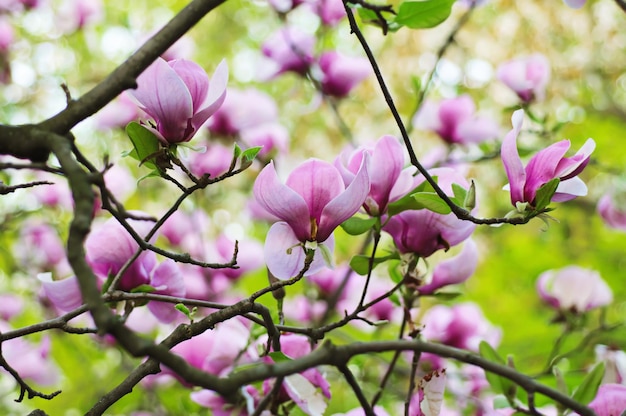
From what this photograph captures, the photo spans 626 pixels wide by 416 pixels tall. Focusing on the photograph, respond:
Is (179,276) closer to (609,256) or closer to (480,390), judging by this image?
(480,390)

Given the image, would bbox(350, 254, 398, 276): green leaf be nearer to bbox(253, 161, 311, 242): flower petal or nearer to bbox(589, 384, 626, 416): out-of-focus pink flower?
bbox(253, 161, 311, 242): flower petal

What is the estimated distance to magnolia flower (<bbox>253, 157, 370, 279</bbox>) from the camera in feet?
1.75

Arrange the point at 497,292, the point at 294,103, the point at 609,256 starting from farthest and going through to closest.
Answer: the point at 294,103
the point at 497,292
the point at 609,256

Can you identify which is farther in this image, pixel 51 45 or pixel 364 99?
pixel 364 99

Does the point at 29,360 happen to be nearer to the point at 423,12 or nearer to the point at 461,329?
the point at 461,329

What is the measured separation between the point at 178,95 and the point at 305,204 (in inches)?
5.4

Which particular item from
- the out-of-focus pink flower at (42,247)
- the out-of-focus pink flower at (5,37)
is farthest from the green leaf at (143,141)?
the out-of-focus pink flower at (5,37)

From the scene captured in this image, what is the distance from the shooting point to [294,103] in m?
3.43

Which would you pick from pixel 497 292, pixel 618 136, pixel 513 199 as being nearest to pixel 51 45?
pixel 497 292

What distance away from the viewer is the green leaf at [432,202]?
0.57 metres

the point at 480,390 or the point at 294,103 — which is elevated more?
the point at 294,103

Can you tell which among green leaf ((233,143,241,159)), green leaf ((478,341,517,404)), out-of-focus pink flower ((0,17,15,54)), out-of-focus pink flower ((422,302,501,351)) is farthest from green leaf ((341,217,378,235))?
out-of-focus pink flower ((0,17,15,54))

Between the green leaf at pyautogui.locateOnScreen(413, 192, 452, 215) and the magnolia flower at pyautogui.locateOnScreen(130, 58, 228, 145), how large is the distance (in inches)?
7.5

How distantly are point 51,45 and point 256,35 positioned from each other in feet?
4.62
